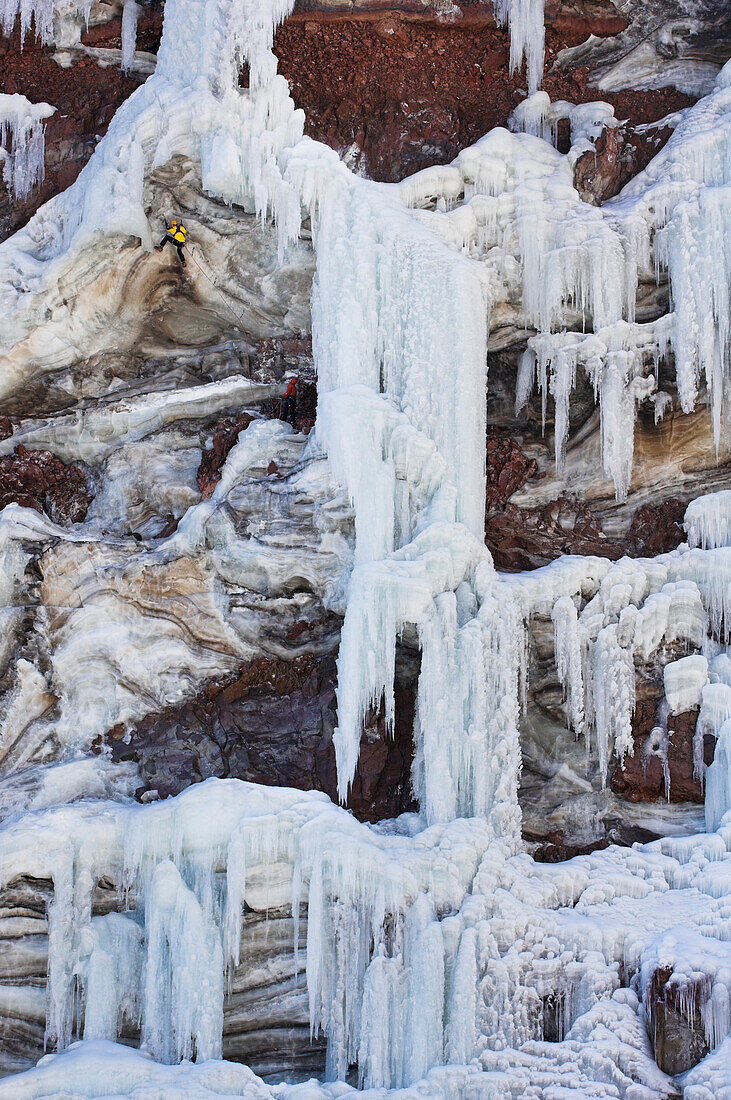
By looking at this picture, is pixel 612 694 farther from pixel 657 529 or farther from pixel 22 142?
pixel 22 142

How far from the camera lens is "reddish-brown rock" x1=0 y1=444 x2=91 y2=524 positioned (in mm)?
17594

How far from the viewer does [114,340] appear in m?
18.6

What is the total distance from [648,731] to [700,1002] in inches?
175

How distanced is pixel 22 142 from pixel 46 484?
18.7 feet

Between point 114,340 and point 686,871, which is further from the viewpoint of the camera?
point 114,340

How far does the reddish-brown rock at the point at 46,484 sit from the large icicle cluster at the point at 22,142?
439cm

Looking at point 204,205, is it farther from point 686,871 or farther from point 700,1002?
point 700,1002

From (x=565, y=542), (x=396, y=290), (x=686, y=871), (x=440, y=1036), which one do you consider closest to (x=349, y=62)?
(x=396, y=290)

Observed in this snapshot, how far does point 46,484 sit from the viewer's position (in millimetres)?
17859

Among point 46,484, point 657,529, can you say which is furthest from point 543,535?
point 46,484

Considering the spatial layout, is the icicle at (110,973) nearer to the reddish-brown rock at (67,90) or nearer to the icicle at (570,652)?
the icicle at (570,652)

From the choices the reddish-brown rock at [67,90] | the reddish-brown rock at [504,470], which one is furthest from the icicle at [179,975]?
the reddish-brown rock at [67,90]

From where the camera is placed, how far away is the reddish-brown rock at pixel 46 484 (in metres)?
17.6

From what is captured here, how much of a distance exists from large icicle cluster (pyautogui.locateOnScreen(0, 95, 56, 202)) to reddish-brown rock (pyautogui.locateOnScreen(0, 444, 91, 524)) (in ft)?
14.4
